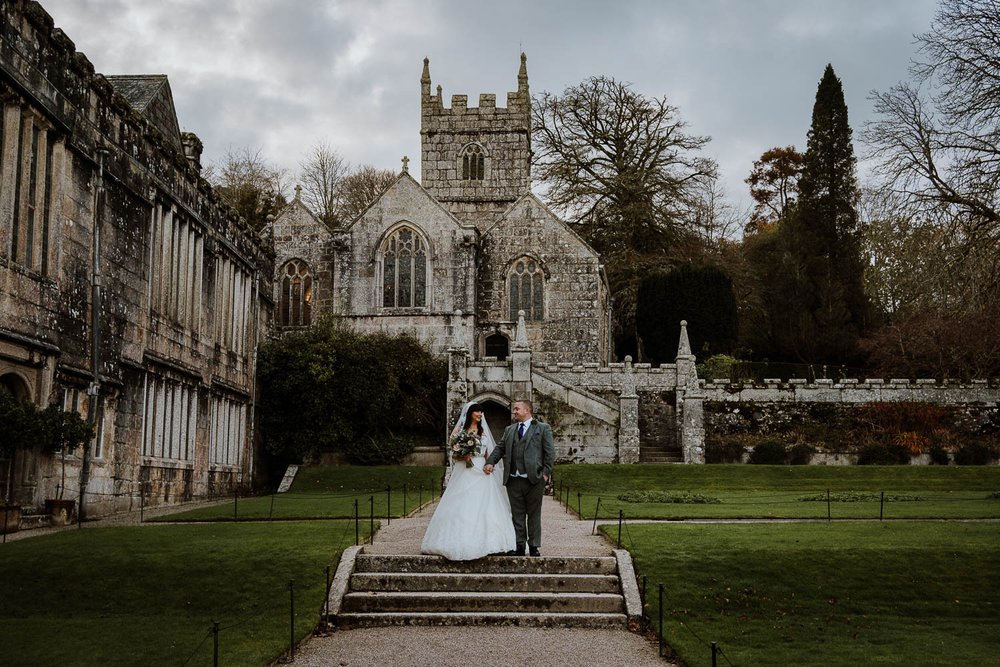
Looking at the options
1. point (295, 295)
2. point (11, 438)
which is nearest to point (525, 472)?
point (11, 438)

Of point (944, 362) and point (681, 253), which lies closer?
point (944, 362)

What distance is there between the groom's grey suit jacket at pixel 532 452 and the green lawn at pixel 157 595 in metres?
2.45

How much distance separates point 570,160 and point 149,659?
160ft

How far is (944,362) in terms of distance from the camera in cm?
4353

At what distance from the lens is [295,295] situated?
151 ft

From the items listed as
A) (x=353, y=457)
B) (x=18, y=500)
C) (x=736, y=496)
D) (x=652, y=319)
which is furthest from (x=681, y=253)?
(x=18, y=500)

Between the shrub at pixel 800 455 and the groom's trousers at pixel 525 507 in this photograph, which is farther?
the shrub at pixel 800 455

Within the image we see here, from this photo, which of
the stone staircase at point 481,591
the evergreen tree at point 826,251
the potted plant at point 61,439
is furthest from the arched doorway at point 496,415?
the stone staircase at point 481,591

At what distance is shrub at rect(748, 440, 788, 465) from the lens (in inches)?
1405

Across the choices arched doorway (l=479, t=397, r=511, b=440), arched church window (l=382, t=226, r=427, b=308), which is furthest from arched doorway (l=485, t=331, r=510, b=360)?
arched doorway (l=479, t=397, r=511, b=440)

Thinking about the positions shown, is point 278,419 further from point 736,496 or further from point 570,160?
point 570,160

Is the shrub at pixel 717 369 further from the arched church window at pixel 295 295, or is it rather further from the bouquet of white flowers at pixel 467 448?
the bouquet of white flowers at pixel 467 448

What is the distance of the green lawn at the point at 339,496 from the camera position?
20375 millimetres

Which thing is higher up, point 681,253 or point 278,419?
point 681,253
